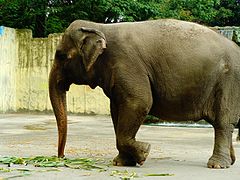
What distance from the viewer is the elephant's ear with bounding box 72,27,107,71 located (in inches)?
223

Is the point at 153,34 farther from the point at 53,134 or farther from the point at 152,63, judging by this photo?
the point at 53,134

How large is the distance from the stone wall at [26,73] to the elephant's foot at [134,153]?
12.1 m

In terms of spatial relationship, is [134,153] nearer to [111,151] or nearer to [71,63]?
[71,63]

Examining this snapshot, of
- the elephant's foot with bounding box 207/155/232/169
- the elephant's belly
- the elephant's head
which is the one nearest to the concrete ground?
the elephant's foot with bounding box 207/155/232/169

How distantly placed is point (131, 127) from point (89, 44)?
97 centimetres

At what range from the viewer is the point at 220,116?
227 inches

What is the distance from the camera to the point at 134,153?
5645mm

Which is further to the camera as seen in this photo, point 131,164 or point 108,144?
point 108,144

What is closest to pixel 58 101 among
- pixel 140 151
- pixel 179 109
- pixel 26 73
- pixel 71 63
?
pixel 71 63

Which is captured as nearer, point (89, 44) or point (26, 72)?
point (89, 44)

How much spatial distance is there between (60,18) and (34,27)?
1.05m

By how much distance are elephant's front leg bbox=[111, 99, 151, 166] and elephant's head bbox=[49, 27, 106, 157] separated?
59 centimetres

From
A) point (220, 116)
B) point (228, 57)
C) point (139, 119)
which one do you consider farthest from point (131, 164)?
point (228, 57)

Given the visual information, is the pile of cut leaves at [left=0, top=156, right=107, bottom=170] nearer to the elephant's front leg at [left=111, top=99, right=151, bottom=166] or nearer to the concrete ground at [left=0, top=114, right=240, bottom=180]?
the concrete ground at [left=0, top=114, right=240, bottom=180]
